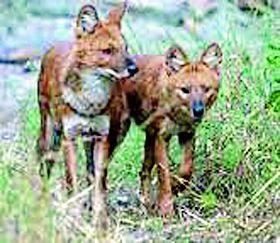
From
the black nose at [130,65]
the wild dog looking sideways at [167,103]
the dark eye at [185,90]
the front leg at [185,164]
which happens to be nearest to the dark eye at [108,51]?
the black nose at [130,65]

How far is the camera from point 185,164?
7.71 m

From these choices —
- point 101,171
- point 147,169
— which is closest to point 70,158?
point 101,171

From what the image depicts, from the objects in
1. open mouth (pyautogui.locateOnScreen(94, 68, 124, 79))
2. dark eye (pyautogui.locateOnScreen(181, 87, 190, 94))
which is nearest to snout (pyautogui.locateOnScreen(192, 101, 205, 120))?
dark eye (pyautogui.locateOnScreen(181, 87, 190, 94))

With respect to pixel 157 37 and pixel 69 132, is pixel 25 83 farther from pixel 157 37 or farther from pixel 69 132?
pixel 69 132

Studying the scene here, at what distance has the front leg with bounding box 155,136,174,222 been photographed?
7633 mm

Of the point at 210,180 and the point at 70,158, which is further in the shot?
the point at 210,180

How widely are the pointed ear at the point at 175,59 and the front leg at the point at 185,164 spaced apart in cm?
39

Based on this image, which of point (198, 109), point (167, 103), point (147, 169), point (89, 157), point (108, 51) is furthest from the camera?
point (147, 169)

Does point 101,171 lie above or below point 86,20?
below

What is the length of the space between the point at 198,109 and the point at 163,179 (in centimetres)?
53

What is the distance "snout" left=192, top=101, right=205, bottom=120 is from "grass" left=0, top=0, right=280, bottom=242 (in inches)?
15.3

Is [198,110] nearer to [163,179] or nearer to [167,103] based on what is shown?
[167,103]

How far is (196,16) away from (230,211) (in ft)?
18.0

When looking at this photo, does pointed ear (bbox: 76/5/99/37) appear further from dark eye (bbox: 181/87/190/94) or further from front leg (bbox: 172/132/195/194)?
front leg (bbox: 172/132/195/194)
